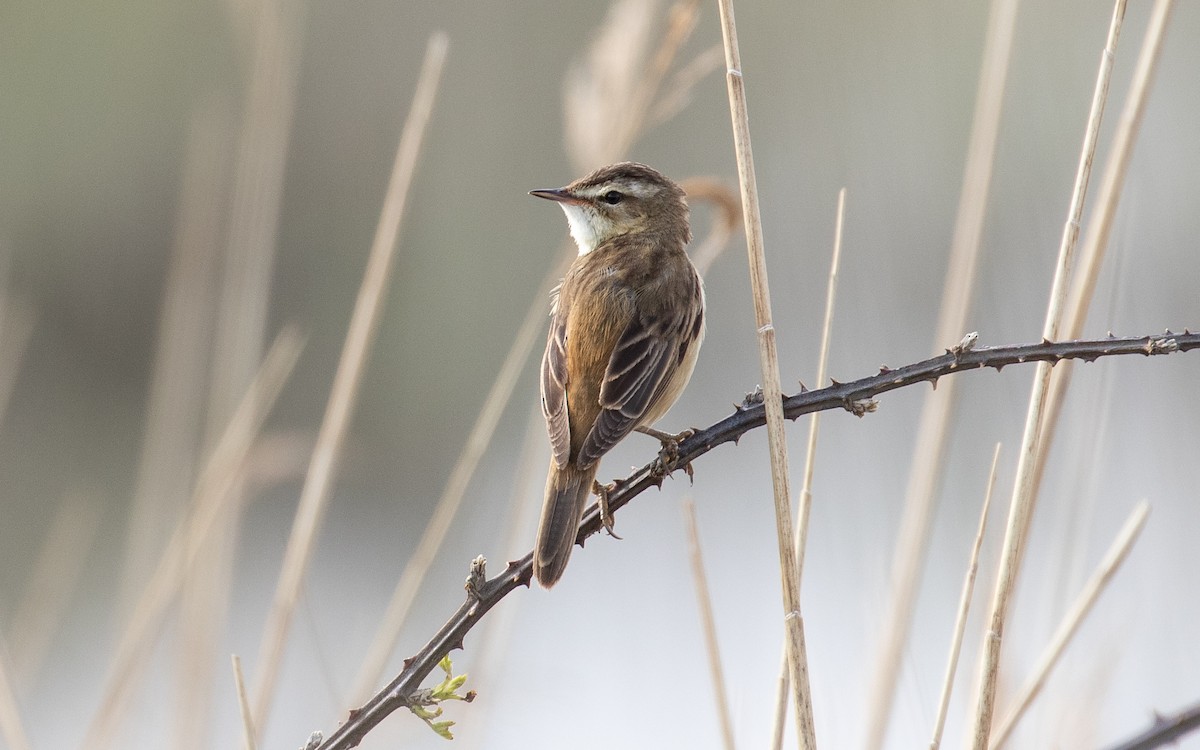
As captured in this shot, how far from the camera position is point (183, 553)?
3588 mm

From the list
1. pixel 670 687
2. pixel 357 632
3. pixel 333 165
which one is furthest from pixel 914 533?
pixel 333 165

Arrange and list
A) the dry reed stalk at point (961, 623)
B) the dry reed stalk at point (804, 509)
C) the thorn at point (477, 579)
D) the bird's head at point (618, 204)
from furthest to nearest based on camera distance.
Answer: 1. the bird's head at point (618, 204)
2. the dry reed stalk at point (804, 509)
3. the dry reed stalk at point (961, 623)
4. the thorn at point (477, 579)

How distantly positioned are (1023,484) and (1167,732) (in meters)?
1.05

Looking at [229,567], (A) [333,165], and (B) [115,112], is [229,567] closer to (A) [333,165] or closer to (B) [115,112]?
(A) [333,165]

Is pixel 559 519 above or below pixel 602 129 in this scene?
below

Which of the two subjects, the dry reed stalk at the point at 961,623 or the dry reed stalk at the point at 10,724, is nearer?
the dry reed stalk at the point at 961,623

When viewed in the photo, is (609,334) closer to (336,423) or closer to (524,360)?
(524,360)

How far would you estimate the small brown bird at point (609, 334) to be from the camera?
296 centimetres

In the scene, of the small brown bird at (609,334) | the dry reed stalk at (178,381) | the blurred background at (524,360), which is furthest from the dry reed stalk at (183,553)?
the small brown bird at (609,334)

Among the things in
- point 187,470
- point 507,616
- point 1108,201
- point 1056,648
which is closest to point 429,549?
point 507,616

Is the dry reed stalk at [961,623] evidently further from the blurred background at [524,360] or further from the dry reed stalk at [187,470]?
the dry reed stalk at [187,470]

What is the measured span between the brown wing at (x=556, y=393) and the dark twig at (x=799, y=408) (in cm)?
71

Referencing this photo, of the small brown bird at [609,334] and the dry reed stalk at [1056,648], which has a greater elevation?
the small brown bird at [609,334]

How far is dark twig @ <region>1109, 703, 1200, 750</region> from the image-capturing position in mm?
1327
